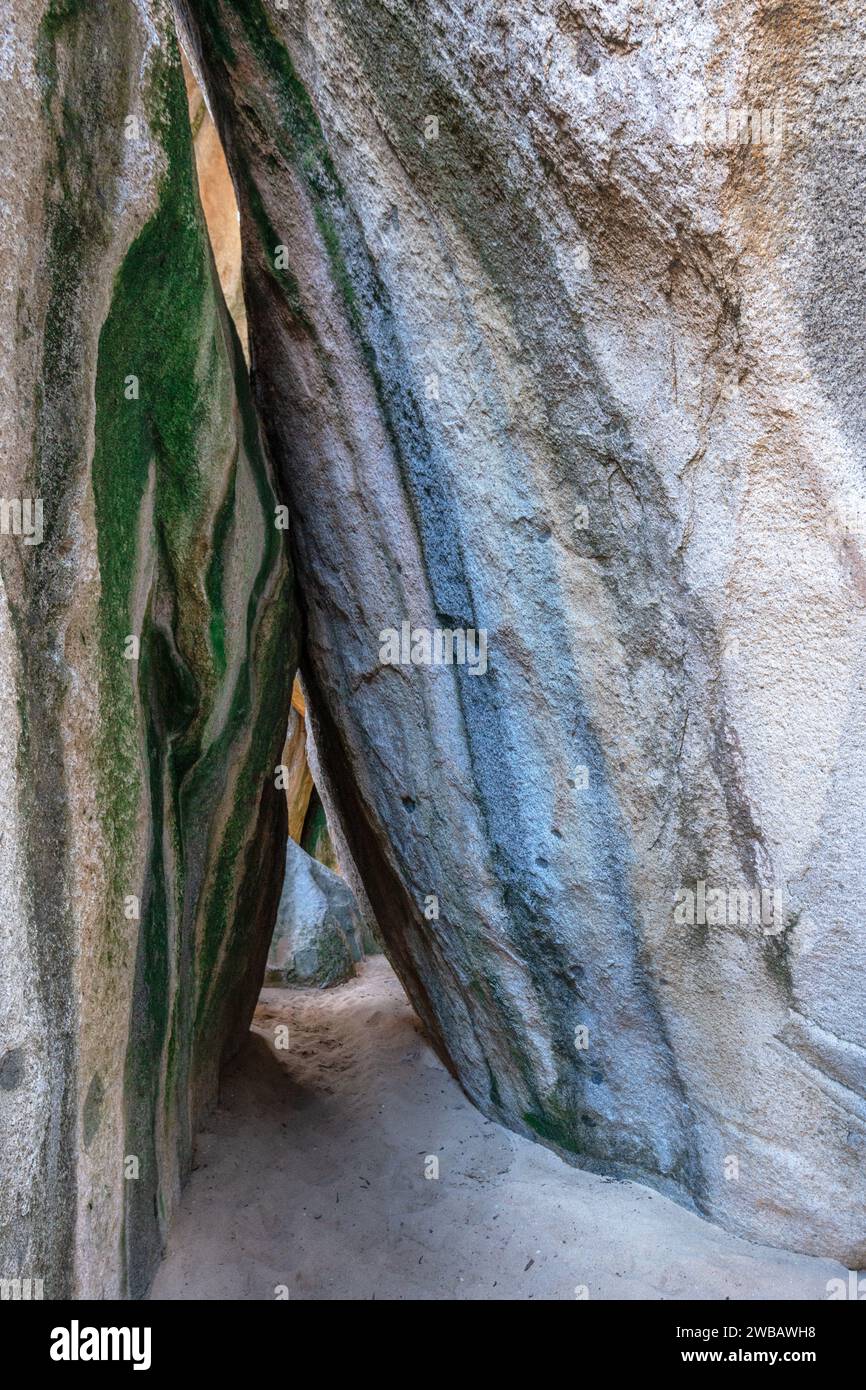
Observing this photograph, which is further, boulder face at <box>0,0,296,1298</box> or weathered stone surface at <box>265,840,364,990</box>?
weathered stone surface at <box>265,840,364,990</box>

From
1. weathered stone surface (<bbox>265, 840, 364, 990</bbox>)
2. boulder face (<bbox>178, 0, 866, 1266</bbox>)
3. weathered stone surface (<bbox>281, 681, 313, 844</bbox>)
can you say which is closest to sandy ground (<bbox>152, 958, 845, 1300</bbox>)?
boulder face (<bbox>178, 0, 866, 1266</bbox>)

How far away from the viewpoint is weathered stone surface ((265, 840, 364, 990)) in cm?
497

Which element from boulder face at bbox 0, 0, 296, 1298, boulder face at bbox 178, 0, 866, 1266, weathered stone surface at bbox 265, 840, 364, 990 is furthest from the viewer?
weathered stone surface at bbox 265, 840, 364, 990

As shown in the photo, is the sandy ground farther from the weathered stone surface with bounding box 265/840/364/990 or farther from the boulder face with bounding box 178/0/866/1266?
the weathered stone surface with bounding box 265/840/364/990

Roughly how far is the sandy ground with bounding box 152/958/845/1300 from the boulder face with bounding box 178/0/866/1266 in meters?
0.12

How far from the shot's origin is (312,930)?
5.14 metres

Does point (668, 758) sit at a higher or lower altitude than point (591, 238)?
lower

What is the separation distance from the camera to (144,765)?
7.25 feet

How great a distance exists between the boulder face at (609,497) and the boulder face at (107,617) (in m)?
0.40

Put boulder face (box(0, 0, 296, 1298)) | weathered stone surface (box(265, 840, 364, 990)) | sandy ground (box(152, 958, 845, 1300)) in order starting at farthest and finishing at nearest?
1. weathered stone surface (box(265, 840, 364, 990))
2. sandy ground (box(152, 958, 845, 1300))
3. boulder face (box(0, 0, 296, 1298))

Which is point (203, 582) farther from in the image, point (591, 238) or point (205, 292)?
point (591, 238)
